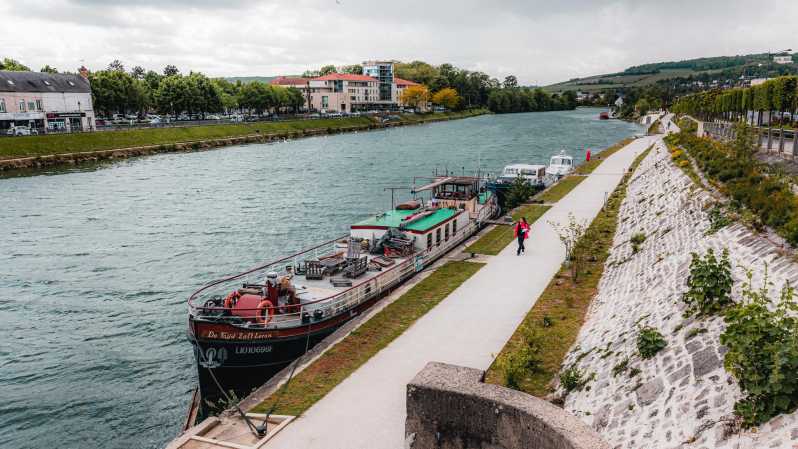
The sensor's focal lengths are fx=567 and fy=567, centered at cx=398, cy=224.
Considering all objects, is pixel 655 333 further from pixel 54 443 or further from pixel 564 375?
pixel 54 443

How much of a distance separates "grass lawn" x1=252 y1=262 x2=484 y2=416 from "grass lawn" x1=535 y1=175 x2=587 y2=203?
1730cm

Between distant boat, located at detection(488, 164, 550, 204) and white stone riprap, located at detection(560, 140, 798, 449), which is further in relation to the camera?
distant boat, located at detection(488, 164, 550, 204)

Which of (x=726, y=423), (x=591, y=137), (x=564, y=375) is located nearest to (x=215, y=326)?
(x=564, y=375)

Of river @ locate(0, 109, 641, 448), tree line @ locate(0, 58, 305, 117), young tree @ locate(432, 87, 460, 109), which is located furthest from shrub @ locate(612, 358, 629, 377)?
young tree @ locate(432, 87, 460, 109)

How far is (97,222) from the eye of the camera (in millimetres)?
40312

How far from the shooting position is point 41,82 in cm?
8750

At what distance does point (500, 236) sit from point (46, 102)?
84.6 meters

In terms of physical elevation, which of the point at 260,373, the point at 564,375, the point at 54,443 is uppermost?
the point at 564,375

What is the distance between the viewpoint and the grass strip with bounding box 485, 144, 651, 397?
13.5m

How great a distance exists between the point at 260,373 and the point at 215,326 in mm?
2107

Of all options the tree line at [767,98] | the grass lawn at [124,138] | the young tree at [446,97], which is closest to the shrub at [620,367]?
the tree line at [767,98]

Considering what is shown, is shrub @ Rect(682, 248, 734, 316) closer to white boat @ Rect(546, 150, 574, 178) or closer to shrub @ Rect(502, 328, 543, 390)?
shrub @ Rect(502, 328, 543, 390)

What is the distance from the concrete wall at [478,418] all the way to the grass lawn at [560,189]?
2984 cm

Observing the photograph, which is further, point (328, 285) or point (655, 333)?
point (328, 285)
